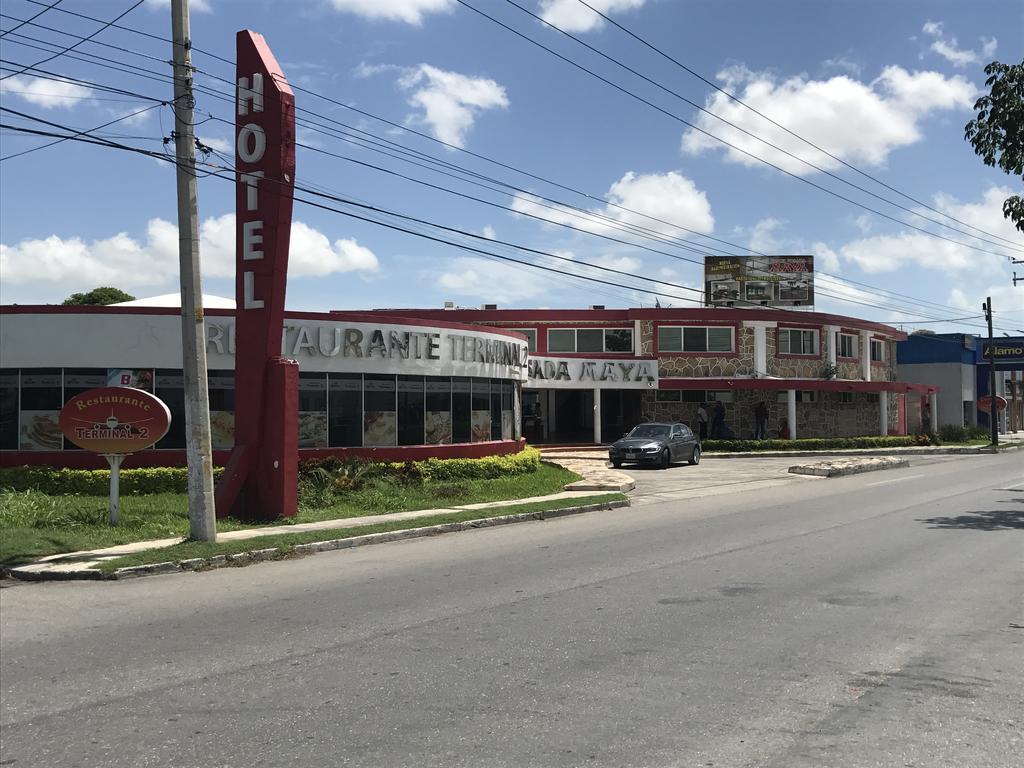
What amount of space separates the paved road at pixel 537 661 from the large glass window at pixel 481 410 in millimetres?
12542

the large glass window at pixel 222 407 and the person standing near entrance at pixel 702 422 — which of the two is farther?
the person standing near entrance at pixel 702 422

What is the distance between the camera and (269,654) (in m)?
7.05

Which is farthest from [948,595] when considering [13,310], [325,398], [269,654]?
[13,310]

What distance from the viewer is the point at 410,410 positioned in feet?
76.0

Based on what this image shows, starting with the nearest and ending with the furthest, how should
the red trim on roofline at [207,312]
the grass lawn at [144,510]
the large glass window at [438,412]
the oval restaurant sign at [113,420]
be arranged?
1. the grass lawn at [144,510]
2. the oval restaurant sign at [113,420]
3. the red trim on roofline at [207,312]
4. the large glass window at [438,412]

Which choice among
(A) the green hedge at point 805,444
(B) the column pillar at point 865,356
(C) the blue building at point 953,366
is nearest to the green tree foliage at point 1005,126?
(A) the green hedge at point 805,444

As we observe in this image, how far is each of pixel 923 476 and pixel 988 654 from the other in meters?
22.7

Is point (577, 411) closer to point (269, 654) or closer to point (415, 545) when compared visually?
point (415, 545)

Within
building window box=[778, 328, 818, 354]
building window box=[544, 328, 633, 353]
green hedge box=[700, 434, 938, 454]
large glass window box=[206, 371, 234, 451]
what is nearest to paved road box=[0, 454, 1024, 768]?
large glass window box=[206, 371, 234, 451]

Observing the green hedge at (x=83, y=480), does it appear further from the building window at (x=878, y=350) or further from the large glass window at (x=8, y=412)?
the building window at (x=878, y=350)

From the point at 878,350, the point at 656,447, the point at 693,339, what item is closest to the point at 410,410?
the point at 656,447

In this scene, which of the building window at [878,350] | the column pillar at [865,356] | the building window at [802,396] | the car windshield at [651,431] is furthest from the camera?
the building window at [878,350]

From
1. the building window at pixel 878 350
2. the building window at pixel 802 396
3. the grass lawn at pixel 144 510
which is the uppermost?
the building window at pixel 878 350

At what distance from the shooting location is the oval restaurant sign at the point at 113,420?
1476cm
